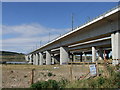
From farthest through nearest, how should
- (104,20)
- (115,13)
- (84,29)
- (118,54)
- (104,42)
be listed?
1. (104,42)
2. (84,29)
3. (104,20)
4. (118,54)
5. (115,13)

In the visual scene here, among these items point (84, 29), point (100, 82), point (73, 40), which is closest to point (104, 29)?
point (84, 29)

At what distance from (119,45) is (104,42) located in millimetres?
25538

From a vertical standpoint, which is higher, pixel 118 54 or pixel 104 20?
pixel 104 20

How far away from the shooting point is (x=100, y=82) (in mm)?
10664

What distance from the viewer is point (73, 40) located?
4597cm

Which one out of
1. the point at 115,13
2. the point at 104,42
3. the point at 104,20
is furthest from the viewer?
the point at 104,42

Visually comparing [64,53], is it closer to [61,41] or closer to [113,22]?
[61,41]

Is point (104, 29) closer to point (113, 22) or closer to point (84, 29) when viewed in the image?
point (113, 22)

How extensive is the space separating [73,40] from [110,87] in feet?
118

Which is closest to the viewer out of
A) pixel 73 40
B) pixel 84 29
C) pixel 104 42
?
pixel 84 29

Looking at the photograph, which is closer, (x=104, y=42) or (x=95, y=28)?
(x=95, y=28)

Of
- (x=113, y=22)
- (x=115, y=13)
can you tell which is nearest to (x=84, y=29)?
(x=113, y=22)

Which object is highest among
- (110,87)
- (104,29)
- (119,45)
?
(104,29)

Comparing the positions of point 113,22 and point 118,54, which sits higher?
point 113,22
